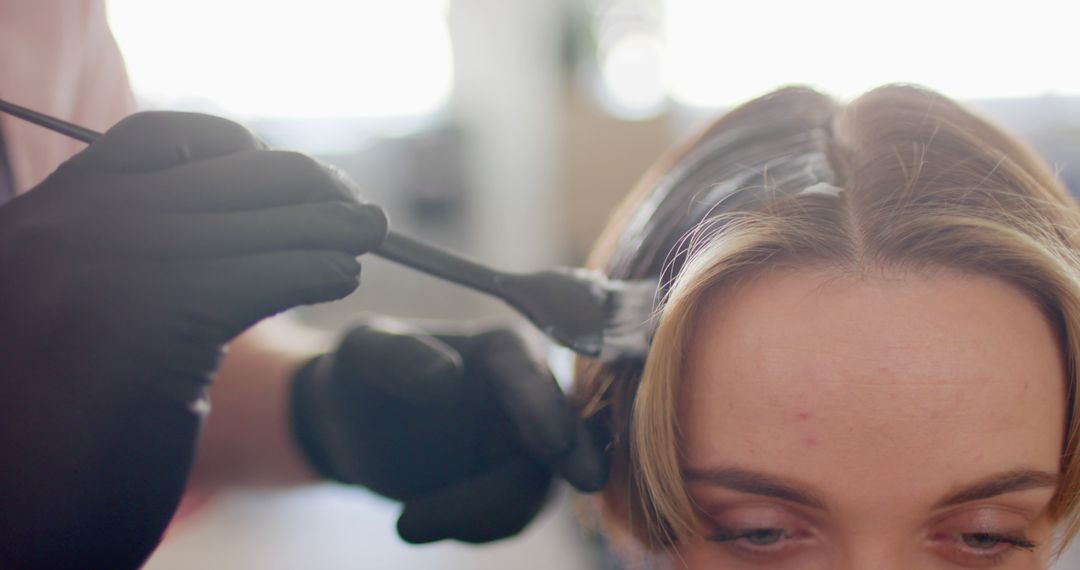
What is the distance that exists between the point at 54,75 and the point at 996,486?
532 millimetres

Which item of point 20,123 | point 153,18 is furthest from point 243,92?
point 20,123

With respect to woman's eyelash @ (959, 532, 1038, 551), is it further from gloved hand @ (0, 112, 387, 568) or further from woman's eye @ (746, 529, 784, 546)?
gloved hand @ (0, 112, 387, 568)

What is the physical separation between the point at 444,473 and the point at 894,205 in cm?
34

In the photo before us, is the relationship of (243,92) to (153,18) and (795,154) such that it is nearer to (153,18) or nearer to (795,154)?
(153,18)

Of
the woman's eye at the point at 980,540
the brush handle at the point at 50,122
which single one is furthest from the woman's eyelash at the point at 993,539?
the brush handle at the point at 50,122

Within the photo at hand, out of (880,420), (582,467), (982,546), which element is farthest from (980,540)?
(582,467)

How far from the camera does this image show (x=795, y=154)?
489 millimetres

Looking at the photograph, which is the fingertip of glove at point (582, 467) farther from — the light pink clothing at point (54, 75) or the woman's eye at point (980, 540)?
the light pink clothing at point (54, 75)

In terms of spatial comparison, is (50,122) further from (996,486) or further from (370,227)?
(996,486)

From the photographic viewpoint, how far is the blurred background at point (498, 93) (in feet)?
2.14

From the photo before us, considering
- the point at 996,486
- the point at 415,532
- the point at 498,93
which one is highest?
the point at 996,486

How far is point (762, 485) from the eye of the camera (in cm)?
40

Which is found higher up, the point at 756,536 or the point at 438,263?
the point at 438,263

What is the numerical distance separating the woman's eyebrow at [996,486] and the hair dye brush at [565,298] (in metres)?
0.18
